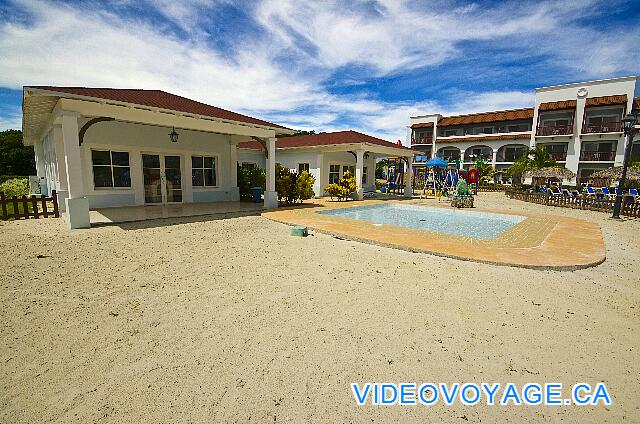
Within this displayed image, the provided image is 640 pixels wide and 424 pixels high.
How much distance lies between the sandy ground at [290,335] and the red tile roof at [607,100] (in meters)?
37.9

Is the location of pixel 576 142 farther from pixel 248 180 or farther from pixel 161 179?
pixel 161 179

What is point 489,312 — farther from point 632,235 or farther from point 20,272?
point 632,235

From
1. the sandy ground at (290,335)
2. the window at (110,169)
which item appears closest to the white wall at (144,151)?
the window at (110,169)

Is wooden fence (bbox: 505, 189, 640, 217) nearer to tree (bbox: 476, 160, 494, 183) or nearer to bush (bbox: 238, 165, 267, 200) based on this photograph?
tree (bbox: 476, 160, 494, 183)

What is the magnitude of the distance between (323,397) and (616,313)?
13.4 ft

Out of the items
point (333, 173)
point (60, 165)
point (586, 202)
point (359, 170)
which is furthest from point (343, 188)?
point (586, 202)

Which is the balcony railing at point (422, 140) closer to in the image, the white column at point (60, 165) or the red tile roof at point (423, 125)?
the red tile roof at point (423, 125)

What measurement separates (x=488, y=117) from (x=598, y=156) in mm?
13193

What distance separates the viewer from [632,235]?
895 centimetres

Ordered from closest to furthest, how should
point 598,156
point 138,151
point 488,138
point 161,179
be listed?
point 138,151, point 161,179, point 598,156, point 488,138

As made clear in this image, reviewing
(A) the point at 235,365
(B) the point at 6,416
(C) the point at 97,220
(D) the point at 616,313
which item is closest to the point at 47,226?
(C) the point at 97,220

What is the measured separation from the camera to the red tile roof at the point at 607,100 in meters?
30.3

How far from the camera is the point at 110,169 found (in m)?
11.4

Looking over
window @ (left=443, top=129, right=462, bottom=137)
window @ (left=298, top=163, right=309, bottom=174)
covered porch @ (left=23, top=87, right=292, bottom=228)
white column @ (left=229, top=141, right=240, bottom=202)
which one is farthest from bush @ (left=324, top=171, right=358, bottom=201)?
window @ (left=443, top=129, right=462, bottom=137)
